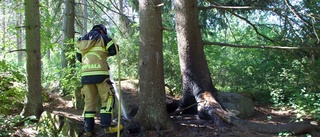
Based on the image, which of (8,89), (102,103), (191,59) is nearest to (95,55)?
(102,103)

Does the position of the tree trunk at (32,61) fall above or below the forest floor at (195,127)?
above

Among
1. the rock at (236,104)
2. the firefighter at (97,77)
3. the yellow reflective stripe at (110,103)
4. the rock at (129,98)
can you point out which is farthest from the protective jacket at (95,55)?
the rock at (236,104)

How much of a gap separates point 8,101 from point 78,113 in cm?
183

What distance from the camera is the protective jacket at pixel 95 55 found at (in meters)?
5.00

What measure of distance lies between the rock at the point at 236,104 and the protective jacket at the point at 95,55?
3.41m

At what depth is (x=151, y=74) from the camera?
5648mm

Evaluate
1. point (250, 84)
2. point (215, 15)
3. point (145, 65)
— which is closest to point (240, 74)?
point (250, 84)

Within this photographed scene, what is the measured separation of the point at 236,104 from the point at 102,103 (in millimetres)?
3792

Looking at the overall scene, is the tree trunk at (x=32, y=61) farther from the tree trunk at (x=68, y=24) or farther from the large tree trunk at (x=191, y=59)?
the tree trunk at (x=68, y=24)

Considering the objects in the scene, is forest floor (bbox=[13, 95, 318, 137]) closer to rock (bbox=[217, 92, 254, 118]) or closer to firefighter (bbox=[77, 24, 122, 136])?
rock (bbox=[217, 92, 254, 118])

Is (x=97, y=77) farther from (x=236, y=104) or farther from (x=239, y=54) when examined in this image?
(x=239, y=54)

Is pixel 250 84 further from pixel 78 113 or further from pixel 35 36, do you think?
pixel 35 36

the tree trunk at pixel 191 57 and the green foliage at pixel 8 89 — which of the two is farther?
the tree trunk at pixel 191 57

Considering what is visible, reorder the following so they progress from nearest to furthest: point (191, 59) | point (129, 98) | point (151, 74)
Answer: point (151, 74) < point (191, 59) < point (129, 98)
